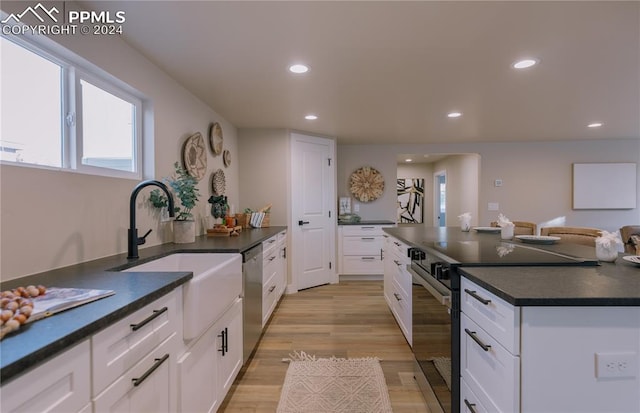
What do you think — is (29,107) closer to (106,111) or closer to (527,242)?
(106,111)

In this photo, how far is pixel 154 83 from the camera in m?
A: 2.16

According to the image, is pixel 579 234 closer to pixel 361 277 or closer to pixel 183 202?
pixel 361 277

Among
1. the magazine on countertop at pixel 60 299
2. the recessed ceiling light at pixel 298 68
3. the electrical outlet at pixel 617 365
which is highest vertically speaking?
the recessed ceiling light at pixel 298 68

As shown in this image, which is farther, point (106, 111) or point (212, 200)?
point (212, 200)

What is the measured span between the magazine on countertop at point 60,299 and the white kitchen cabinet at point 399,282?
6.44 feet

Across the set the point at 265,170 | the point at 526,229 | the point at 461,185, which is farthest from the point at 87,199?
the point at 461,185

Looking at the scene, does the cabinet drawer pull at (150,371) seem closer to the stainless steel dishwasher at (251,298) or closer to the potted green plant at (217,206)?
the stainless steel dishwasher at (251,298)

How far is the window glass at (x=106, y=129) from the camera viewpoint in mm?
1650

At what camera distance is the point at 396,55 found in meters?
2.04

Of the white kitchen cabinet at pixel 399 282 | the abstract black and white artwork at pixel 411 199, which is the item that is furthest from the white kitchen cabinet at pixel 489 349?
the abstract black and white artwork at pixel 411 199

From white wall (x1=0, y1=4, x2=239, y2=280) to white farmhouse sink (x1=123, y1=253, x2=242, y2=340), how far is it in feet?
0.94

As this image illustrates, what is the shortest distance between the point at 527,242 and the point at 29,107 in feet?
9.80

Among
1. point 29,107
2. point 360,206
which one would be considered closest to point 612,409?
point 29,107

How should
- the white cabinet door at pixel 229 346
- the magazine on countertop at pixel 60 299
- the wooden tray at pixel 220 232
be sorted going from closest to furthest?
the magazine on countertop at pixel 60 299 → the white cabinet door at pixel 229 346 → the wooden tray at pixel 220 232
